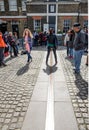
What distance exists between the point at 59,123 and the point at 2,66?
5824mm

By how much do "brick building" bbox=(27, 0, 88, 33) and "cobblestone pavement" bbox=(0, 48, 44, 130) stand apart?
20347 mm

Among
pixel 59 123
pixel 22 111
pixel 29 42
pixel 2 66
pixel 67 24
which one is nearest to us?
pixel 59 123

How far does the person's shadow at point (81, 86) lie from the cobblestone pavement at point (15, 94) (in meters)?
1.45

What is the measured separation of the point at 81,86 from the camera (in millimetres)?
5742

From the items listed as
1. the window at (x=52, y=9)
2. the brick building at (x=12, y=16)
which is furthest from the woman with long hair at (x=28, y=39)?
the brick building at (x=12, y=16)

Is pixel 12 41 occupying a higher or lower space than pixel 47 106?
higher

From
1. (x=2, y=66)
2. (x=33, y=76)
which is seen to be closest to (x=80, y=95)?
(x=33, y=76)

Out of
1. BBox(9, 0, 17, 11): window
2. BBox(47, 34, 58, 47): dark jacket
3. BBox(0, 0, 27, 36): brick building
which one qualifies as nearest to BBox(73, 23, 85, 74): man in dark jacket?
BBox(47, 34, 58, 47): dark jacket

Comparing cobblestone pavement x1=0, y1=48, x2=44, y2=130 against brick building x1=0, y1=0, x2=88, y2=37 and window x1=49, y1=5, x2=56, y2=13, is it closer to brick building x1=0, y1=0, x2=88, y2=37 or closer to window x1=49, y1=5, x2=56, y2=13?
brick building x1=0, y1=0, x2=88, y2=37

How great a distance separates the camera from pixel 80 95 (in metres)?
5.03

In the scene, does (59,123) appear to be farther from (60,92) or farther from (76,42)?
(76,42)

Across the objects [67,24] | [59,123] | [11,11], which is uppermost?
[11,11]

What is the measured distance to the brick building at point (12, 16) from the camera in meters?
30.0

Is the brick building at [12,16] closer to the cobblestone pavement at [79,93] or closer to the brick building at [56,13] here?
the brick building at [56,13]
